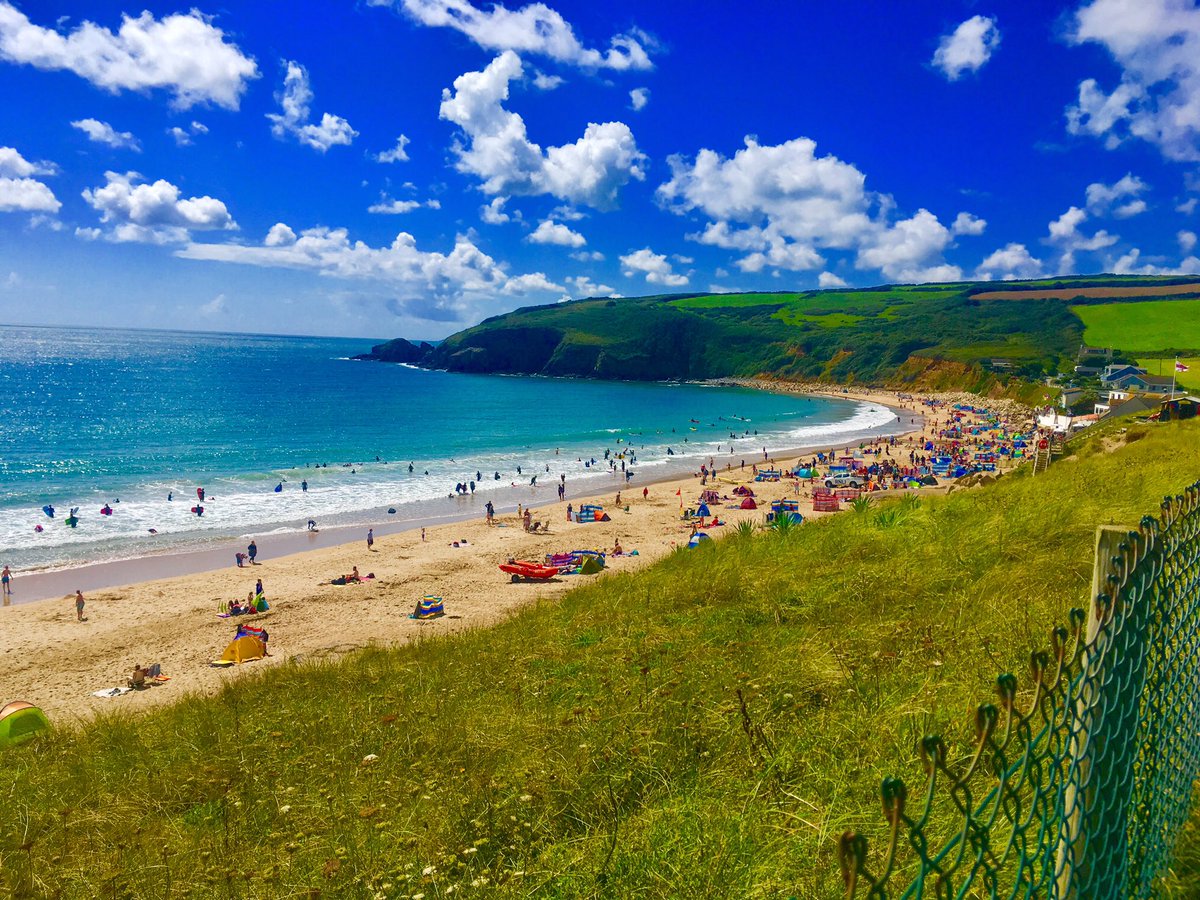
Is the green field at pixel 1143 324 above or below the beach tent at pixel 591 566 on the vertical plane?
above

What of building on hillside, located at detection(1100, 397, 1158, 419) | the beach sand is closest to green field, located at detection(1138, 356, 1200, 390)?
building on hillside, located at detection(1100, 397, 1158, 419)

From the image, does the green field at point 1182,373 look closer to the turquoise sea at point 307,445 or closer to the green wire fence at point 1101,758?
the turquoise sea at point 307,445

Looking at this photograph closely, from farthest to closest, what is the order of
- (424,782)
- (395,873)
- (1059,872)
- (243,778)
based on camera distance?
(243,778)
(424,782)
(395,873)
(1059,872)

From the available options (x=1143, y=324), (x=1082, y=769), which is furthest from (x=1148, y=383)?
(x=1082, y=769)

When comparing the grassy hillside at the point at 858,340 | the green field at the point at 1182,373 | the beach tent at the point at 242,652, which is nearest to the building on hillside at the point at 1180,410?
the beach tent at the point at 242,652

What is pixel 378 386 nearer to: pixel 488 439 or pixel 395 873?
pixel 488 439

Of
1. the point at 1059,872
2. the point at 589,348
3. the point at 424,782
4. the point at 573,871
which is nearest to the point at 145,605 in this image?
the point at 424,782
